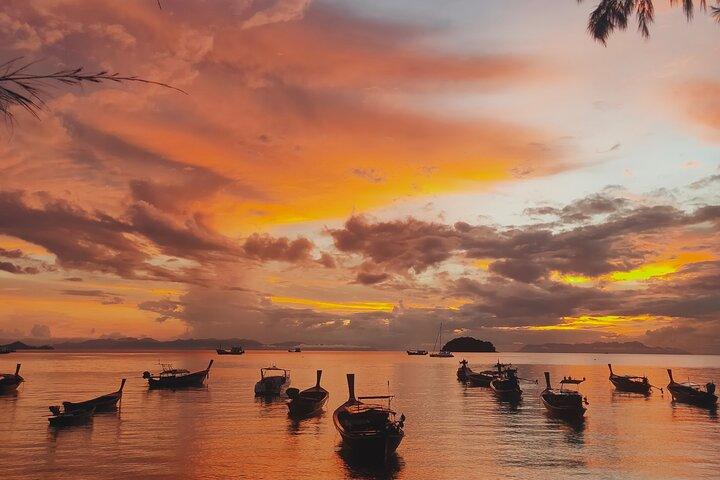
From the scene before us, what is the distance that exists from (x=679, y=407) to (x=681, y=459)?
39958 mm

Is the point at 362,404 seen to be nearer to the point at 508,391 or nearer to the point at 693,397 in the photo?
the point at 508,391

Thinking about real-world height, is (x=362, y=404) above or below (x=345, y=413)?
below

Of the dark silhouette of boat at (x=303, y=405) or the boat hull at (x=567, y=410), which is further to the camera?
the dark silhouette of boat at (x=303, y=405)

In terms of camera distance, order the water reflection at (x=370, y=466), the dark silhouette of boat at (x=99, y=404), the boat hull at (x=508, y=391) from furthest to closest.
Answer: the boat hull at (x=508, y=391) → the dark silhouette of boat at (x=99, y=404) → the water reflection at (x=370, y=466)

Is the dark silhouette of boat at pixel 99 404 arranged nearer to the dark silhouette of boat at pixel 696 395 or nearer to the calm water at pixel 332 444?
the calm water at pixel 332 444

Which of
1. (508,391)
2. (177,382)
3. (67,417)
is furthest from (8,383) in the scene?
(508,391)

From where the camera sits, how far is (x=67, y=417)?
4991 cm

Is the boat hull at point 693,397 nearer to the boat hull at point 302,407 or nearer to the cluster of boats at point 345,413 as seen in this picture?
the cluster of boats at point 345,413

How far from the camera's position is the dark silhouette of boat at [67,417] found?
49.8 meters

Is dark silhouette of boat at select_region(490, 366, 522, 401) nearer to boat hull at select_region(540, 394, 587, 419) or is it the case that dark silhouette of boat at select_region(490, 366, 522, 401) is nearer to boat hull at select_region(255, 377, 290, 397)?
boat hull at select_region(540, 394, 587, 419)

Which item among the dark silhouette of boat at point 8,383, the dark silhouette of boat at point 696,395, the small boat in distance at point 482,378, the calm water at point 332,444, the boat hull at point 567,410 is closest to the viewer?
the calm water at point 332,444

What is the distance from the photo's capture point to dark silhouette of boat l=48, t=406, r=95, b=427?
49.8m

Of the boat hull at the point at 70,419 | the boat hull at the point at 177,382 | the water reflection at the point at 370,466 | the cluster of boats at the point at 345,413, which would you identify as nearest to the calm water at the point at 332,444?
the water reflection at the point at 370,466

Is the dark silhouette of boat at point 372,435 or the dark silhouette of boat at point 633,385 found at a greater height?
the dark silhouette of boat at point 372,435
